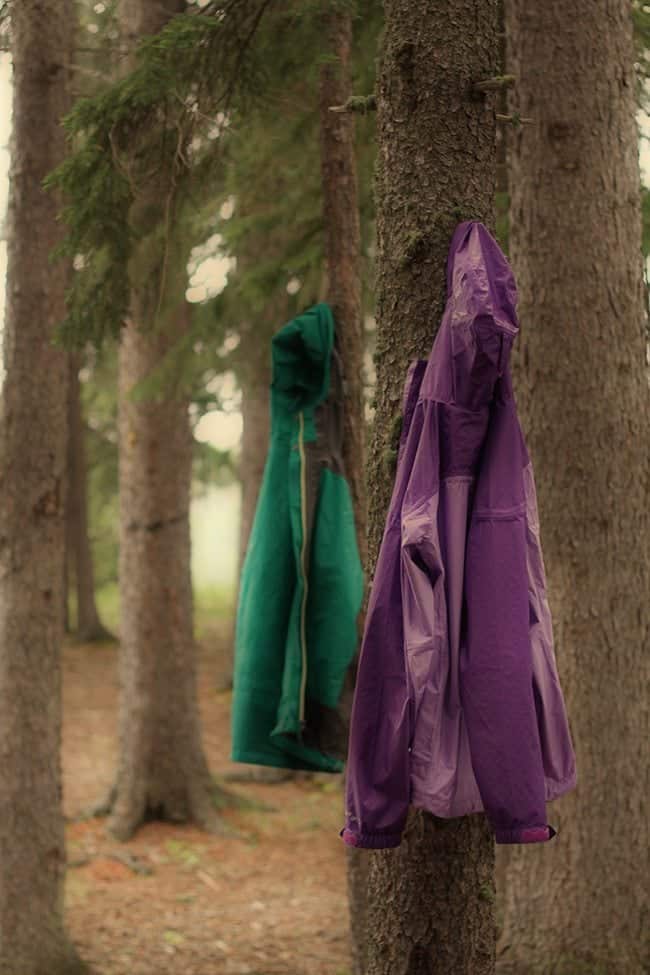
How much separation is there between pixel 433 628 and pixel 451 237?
1.10 m

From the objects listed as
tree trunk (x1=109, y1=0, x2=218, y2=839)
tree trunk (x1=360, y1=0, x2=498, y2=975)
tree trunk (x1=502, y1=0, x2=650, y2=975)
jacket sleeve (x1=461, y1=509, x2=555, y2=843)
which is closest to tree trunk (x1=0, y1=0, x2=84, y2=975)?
tree trunk (x1=502, y1=0, x2=650, y2=975)

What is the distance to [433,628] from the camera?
8.18 feet

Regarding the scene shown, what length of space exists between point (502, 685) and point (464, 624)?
18 cm

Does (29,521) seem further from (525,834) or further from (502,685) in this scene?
(525,834)

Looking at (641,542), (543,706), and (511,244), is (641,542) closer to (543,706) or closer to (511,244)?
(511,244)

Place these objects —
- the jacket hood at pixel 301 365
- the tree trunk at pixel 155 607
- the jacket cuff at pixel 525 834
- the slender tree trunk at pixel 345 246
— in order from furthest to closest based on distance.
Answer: the tree trunk at pixel 155 607 < the slender tree trunk at pixel 345 246 < the jacket hood at pixel 301 365 < the jacket cuff at pixel 525 834

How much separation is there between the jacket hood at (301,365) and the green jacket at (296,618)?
213mm

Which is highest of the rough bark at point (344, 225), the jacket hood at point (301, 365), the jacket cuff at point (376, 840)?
the rough bark at point (344, 225)

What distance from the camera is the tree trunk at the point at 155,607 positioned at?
7211 millimetres

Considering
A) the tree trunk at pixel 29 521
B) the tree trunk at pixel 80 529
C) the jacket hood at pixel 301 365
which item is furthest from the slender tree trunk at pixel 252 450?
the jacket hood at pixel 301 365

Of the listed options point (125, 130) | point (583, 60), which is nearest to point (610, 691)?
point (583, 60)

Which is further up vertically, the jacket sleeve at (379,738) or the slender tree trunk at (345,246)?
the slender tree trunk at (345,246)

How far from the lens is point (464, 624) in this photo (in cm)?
258

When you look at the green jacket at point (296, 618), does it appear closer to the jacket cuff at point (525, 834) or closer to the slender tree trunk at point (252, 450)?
the jacket cuff at point (525, 834)
